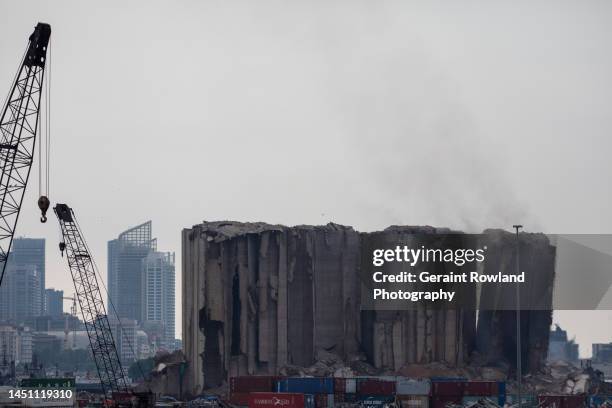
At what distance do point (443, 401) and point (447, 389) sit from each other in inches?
62.1

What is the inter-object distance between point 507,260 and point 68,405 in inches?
2067

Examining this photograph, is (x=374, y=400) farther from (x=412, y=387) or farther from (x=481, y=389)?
(x=481, y=389)

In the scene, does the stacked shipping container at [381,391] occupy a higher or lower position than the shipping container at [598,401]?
higher

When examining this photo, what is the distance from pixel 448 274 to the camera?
161 m

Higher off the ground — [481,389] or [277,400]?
[481,389]

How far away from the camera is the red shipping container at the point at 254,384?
540 feet

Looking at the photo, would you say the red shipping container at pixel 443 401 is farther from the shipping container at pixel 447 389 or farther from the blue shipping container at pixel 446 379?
the blue shipping container at pixel 446 379

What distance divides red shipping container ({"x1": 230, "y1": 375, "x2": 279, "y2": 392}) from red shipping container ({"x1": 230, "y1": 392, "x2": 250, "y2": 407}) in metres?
A: 0.55

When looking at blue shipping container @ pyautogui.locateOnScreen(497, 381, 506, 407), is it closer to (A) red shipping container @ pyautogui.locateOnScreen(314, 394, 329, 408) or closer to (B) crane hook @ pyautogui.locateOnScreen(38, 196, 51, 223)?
(A) red shipping container @ pyautogui.locateOnScreen(314, 394, 329, 408)

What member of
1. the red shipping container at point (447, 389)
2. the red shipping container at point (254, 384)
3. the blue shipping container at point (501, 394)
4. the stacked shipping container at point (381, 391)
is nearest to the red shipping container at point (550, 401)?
the stacked shipping container at point (381, 391)

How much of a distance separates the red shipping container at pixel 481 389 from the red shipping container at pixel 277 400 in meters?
19.7

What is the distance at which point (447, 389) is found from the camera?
156250mm

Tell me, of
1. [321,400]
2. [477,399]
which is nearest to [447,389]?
[477,399]

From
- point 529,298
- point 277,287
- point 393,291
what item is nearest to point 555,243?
point 529,298
